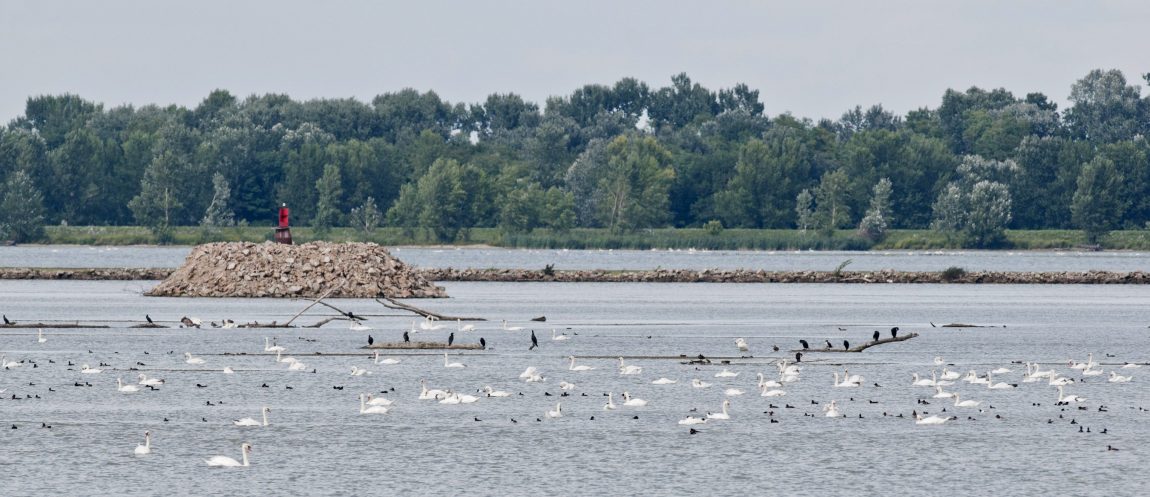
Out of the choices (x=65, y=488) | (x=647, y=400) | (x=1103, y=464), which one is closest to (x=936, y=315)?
(x=647, y=400)

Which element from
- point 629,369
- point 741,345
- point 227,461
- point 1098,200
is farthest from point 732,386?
point 1098,200

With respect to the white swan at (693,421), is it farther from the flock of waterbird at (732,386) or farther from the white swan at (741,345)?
the white swan at (741,345)

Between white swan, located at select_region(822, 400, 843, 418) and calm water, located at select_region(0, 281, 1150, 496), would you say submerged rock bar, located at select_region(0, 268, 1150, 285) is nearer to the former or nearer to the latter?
calm water, located at select_region(0, 281, 1150, 496)

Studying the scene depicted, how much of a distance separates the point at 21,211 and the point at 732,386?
16815 cm

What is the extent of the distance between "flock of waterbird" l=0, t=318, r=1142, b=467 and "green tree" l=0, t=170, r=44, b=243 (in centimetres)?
15567

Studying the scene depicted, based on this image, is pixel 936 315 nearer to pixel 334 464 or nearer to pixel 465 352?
pixel 465 352

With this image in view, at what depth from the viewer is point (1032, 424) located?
33.5m

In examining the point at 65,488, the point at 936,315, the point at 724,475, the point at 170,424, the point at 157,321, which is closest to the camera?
the point at 65,488

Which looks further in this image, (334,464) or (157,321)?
(157,321)

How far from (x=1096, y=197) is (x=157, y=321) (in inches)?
5932

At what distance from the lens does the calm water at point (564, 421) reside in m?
27.1

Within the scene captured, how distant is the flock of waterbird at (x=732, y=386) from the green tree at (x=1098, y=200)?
154171mm

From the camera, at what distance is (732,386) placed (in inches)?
1578

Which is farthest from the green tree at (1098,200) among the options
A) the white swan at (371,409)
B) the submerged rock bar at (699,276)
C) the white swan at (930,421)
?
the white swan at (371,409)
